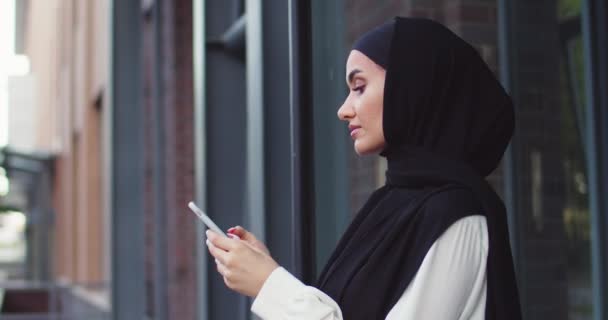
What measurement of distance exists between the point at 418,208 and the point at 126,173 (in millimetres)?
5281

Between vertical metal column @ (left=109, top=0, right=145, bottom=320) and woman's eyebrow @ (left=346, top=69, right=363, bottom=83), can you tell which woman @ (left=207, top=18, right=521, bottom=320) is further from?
vertical metal column @ (left=109, top=0, right=145, bottom=320)

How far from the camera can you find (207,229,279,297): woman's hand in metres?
1.53

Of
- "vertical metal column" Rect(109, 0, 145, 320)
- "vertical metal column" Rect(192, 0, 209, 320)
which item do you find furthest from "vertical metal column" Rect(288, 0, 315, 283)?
"vertical metal column" Rect(109, 0, 145, 320)

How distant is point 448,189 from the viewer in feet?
4.63

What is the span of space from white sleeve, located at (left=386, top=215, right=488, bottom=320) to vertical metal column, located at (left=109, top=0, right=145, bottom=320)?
525 cm

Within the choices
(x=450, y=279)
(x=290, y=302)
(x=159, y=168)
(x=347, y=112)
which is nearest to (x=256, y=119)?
(x=347, y=112)

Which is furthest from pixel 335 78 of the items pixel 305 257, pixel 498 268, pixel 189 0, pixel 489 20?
pixel 189 0

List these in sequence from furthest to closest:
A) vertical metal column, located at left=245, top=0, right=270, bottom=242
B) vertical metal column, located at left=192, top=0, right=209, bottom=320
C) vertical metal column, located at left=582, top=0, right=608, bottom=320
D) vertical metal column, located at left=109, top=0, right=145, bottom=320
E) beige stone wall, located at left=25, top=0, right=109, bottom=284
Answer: beige stone wall, located at left=25, top=0, right=109, bottom=284, vertical metal column, located at left=109, top=0, right=145, bottom=320, vertical metal column, located at left=192, top=0, right=209, bottom=320, vertical metal column, located at left=245, top=0, right=270, bottom=242, vertical metal column, located at left=582, top=0, right=608, bottom=320

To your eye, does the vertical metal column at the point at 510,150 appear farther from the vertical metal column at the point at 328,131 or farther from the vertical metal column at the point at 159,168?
the vertical metal column at the point at 159,168

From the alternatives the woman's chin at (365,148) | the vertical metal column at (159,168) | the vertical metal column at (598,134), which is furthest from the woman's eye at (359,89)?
the vertical metal column at (159,168)

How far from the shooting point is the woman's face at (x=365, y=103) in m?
1.55

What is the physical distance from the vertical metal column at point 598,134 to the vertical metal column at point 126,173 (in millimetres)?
4675

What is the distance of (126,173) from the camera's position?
643 cm

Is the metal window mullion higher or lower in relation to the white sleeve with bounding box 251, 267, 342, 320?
higher
